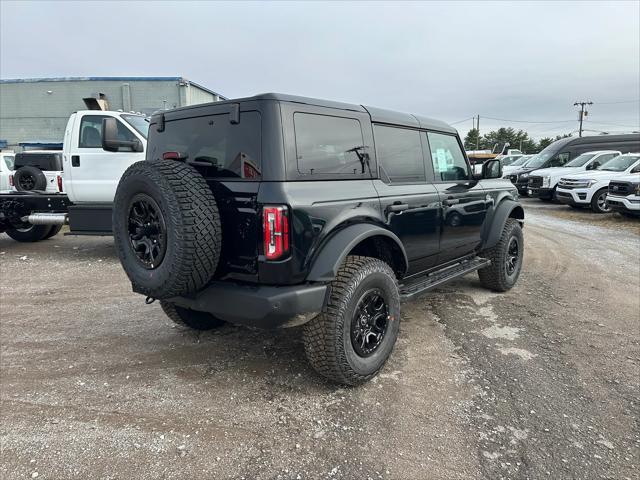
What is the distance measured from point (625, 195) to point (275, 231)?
12011mm

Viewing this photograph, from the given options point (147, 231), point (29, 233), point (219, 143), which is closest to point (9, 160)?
point (29, 233)

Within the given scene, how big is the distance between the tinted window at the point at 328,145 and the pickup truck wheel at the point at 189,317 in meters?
1.76

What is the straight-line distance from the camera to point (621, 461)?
7.84ft

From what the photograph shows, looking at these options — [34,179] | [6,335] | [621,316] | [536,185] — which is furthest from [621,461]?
[536,185]

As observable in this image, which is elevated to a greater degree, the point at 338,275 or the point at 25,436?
the point at 338,275

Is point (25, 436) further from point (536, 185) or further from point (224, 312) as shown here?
point (536, 185)

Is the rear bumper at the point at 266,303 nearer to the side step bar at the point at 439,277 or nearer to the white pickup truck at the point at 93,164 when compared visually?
the side step bar at the point at 439,277

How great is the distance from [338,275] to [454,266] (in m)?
2.11

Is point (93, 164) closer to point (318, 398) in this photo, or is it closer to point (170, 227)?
point (170, 227)

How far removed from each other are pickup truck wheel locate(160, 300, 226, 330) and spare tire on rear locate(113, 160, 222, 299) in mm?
877

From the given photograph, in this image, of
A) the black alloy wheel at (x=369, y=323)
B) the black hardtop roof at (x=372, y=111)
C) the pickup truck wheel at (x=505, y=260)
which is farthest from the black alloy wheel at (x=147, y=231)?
the pickup truck wheel at (x=505, y=260)

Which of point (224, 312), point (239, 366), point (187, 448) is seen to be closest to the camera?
point (187, 448)

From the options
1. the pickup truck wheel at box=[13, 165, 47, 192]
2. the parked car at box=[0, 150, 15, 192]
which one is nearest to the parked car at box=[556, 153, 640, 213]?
the pickup truck wheel at box=[13, 165, 47, 192]

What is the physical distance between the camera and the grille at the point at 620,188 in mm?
11465
